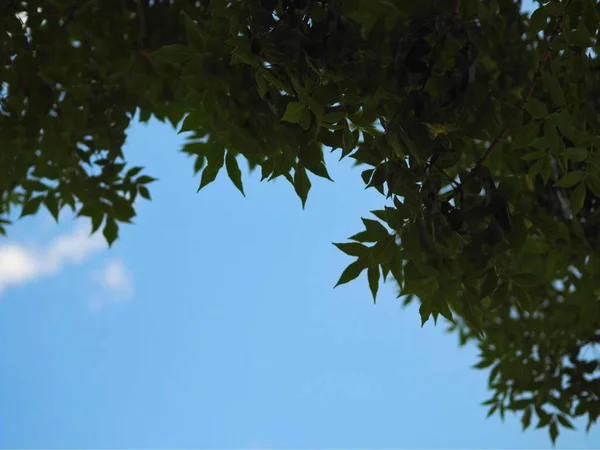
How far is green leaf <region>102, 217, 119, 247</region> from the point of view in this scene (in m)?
4.30

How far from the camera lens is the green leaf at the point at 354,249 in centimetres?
243

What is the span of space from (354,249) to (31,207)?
2.62 meters

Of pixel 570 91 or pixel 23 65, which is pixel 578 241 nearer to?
pixel 570 91

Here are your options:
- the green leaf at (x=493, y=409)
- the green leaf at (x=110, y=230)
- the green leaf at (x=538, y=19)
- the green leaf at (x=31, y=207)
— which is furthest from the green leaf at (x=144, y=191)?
the green leaf at (x=493, y=409)

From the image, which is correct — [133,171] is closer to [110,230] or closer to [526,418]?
[110,230]

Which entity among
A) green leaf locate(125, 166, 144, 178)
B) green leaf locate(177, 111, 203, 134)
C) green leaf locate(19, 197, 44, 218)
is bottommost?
green leaf locate(177, 111, 203, 134)

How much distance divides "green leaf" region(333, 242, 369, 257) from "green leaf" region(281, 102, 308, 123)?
489mm

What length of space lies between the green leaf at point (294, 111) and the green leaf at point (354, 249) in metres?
0.49

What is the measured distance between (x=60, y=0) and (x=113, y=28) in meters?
0.33

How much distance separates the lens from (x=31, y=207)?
429 centimetres

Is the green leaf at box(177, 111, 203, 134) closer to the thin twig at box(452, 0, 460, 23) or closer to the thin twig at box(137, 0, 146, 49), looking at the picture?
the thin twig at box(452, 0, 460, 23)

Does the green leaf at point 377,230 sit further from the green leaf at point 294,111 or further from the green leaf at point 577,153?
the green leaf at point 577,153

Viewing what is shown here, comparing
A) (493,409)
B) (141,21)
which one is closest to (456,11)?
(141,21)

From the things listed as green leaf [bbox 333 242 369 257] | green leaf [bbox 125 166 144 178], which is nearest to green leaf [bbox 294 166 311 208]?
green leaf [bbox 333 242 369 257]
